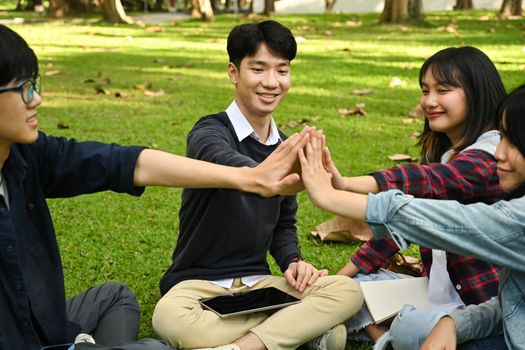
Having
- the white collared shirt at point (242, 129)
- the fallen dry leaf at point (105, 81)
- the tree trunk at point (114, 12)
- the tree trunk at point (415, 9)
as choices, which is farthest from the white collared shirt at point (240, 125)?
the tree trunk at point (114, 12)

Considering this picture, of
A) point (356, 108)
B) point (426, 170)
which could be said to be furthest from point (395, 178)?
point (356, 108)

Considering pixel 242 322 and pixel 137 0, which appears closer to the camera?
pixel 242 322

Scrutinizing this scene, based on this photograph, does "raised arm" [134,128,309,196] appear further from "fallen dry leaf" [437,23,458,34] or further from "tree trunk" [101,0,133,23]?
"tree trunk" [101,0,133,23]

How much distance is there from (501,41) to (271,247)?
9.16 m

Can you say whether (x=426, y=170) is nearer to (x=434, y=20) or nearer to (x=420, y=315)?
(x=420, y=315)

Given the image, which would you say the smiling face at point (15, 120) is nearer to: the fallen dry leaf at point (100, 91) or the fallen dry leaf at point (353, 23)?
the fallen dry leaf at point (100, 91)

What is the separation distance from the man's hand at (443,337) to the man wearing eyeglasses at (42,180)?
2.18 feet

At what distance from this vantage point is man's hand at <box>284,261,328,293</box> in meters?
3.24

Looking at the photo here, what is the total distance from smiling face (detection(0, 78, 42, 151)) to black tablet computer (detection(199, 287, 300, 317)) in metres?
1.04

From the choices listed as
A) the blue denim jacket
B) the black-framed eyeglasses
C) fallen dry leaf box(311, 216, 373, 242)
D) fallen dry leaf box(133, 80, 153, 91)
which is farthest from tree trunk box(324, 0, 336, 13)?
the blue denim jacket

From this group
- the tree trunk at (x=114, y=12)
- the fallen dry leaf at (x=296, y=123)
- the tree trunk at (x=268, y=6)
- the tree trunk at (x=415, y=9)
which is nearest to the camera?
the fallen dry leaf at (x=296, y=123)

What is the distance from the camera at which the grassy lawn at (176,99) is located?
4.21m

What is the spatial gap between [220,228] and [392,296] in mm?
744

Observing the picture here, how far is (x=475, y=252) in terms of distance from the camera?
2273mm
